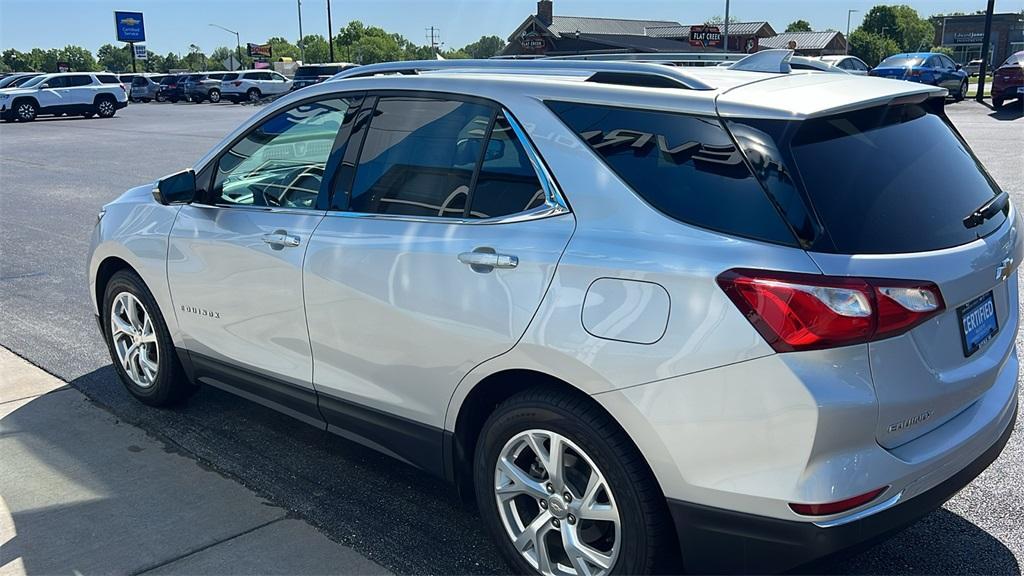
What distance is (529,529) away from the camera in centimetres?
306

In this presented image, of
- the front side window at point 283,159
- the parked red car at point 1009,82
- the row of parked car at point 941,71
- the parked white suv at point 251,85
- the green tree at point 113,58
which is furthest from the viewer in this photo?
the green tree at point 113,58

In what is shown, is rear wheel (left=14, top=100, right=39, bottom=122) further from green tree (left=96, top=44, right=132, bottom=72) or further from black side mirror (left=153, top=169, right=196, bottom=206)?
green tree (left=96, top=44, right=132, bottom=72)

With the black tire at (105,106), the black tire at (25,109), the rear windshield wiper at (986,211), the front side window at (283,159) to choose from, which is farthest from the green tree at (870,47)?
the front side window at (283,159)

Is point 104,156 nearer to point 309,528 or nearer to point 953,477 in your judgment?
point 309,528

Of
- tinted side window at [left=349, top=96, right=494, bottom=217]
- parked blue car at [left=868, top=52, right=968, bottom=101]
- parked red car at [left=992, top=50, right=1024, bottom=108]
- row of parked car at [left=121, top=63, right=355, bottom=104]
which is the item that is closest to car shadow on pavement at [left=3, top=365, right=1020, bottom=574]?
tinted side window at [left=349, top=96, right=494, bottom=217]

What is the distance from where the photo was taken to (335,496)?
153 inches

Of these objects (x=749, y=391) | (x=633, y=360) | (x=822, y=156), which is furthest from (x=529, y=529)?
(x=822, y=156)

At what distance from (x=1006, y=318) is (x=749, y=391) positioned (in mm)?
1218

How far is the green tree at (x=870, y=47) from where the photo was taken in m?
99.2

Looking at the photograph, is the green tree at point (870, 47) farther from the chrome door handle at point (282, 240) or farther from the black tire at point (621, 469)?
the black tire at point (621, 469)

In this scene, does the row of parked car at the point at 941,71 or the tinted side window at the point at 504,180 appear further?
the row of parked car at the point at 941,71

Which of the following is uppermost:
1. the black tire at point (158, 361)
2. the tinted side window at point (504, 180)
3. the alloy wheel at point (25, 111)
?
the tinted side window at point (504, 180)

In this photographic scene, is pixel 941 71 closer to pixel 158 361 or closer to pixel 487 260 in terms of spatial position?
pixel 158 361

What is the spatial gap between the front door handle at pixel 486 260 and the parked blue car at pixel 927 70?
85.8 feet
